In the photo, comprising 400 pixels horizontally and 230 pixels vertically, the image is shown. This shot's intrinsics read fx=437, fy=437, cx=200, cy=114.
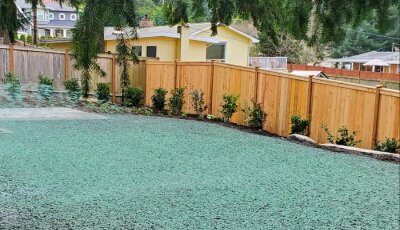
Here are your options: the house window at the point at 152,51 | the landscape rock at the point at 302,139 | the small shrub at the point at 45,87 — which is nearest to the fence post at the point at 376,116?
the landscape rock at the point at 302,139

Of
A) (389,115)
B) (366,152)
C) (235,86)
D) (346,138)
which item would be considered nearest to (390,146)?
(366,152)

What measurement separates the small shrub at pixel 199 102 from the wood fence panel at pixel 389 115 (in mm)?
4850

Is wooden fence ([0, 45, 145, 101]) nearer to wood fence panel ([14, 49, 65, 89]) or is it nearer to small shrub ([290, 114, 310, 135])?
wood fence panel ([14, 49, 65, 89])

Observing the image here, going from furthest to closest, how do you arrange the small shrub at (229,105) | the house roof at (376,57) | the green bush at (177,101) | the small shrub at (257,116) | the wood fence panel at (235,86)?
1. the house roof at (376,57)
2. the green bush at (177,101)
3. the small shrub at (229,105)
4. the wood fence panel at (235,86)
5. the small shrub at (257,116)

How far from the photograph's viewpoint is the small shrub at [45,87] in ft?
38.3

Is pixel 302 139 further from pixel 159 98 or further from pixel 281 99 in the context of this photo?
pixel 159 98

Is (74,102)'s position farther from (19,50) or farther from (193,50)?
(193,50)

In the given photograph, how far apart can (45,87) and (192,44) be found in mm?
6966

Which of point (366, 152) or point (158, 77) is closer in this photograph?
point (366, 152)

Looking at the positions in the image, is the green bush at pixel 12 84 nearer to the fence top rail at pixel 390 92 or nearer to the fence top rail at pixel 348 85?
the fence top rail at pixel 348 85

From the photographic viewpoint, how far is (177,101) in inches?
449

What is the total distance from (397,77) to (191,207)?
26.0 m

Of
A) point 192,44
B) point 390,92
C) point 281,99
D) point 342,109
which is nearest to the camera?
point 390,92

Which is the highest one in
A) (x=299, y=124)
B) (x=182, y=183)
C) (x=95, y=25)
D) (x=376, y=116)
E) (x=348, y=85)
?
(x=95, y=25)
